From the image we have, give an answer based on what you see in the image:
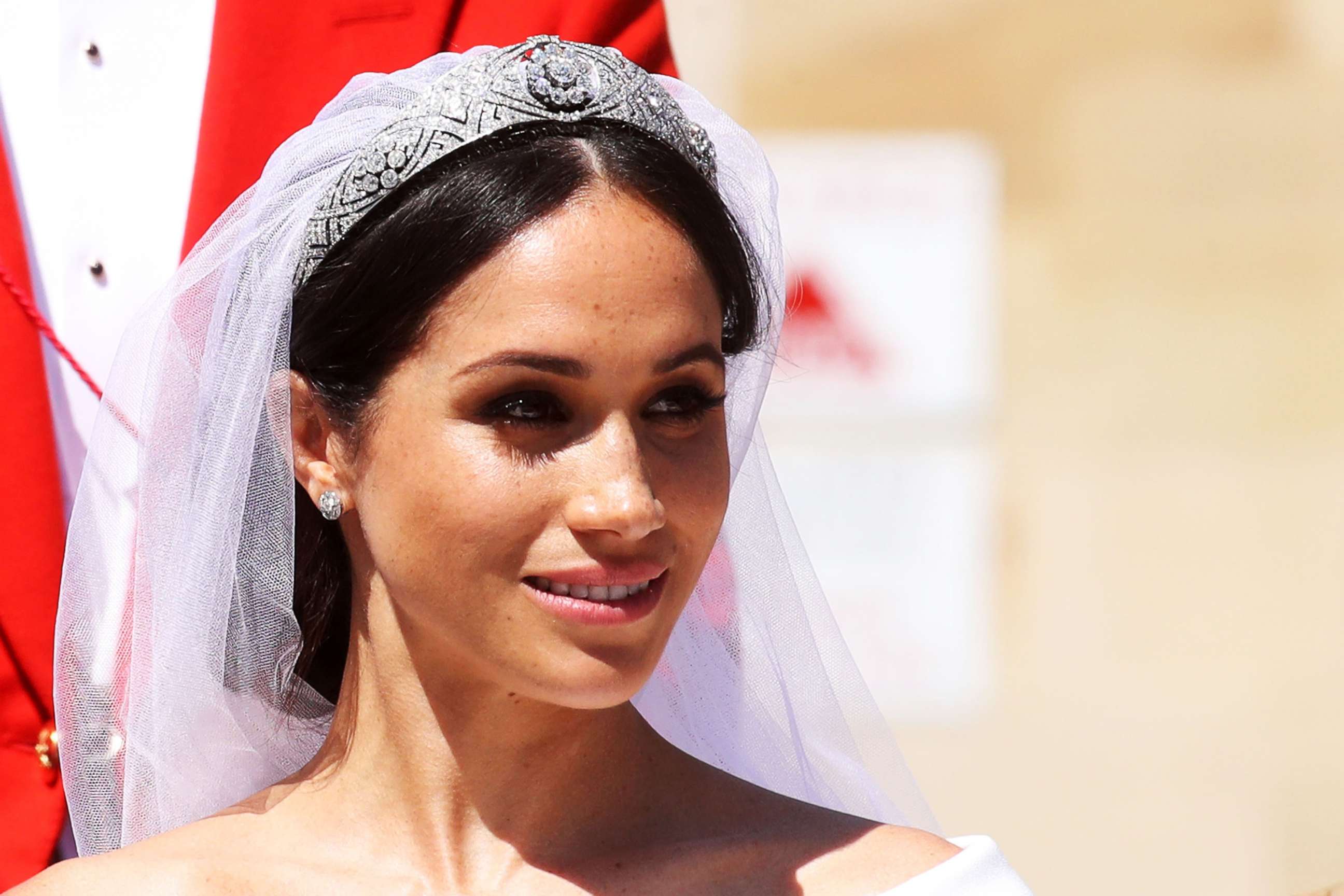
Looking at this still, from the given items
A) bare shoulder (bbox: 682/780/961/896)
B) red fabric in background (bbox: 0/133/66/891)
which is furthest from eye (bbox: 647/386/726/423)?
red fabric in background (bbox: 0/133/66/891)

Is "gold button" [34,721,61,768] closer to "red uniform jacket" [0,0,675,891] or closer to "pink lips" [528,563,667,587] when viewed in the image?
"red uniform jacket" [0,0,675,891]

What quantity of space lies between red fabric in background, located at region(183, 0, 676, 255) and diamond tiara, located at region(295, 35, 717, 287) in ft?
1.55

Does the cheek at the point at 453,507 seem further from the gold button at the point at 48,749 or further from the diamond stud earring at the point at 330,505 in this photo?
the gold button at the point at 48,749

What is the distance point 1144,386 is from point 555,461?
3.06 meters

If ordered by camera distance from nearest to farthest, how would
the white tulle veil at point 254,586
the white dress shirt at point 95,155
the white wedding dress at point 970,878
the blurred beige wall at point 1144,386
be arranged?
the white wedding dress at point 970,878, the white tulle veil at point 254,586, the white dress shirt at point 95,155, the blurred beige wall at point 1144,386

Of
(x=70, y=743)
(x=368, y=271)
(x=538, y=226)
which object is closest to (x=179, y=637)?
(x=70, y=743)

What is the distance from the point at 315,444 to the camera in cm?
180

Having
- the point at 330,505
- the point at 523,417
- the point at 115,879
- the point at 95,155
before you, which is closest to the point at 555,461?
the point at 523,417

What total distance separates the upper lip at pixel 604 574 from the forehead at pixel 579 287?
0.21 metres

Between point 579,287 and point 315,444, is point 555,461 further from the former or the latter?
point 315,444

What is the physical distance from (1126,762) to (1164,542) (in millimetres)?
551

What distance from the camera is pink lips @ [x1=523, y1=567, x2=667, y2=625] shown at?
163 centimetres

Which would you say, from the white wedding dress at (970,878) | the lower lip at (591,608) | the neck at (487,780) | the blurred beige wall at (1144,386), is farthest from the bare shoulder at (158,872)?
the blurred beige wall at (1144,386)

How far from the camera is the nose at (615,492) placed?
5.24ft
